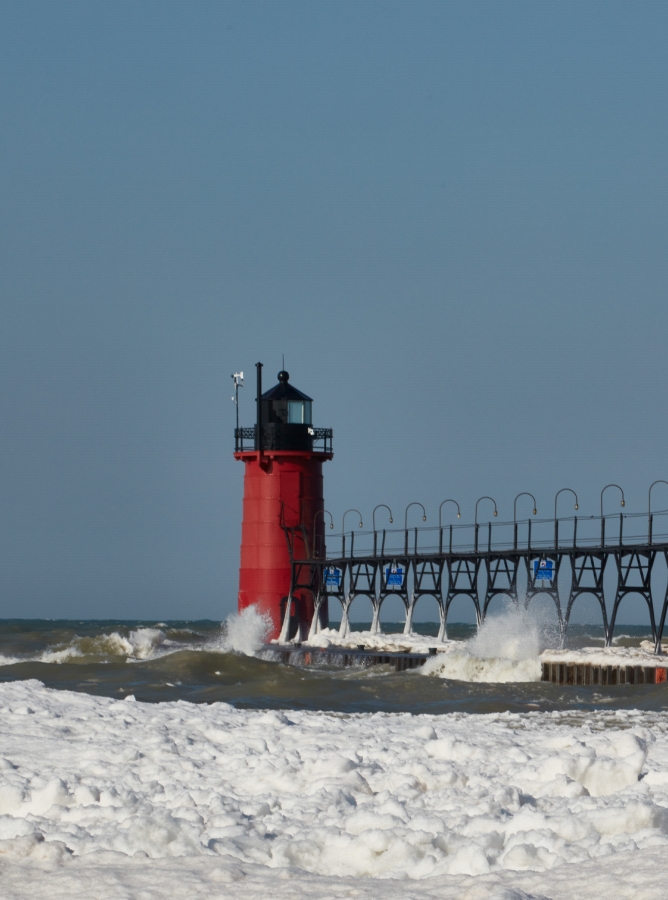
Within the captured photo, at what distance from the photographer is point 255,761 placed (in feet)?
30.8

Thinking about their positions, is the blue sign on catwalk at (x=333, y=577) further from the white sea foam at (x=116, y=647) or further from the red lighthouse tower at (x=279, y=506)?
the white sea foam at (x=116, y=647)

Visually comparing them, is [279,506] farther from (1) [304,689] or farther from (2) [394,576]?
(1) [304,689]

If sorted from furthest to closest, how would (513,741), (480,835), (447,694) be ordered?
(447,694) < (513,741) < (480,835)

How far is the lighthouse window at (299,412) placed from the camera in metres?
42.1

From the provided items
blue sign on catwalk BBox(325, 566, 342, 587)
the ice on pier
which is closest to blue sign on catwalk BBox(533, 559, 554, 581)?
the ice on pier

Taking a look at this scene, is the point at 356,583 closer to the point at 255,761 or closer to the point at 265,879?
the point at 255,761

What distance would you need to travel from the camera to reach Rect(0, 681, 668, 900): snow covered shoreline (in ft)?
21.2

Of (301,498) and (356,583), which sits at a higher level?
(301,498)

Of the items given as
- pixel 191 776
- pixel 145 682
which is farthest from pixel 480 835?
pixel 145 682

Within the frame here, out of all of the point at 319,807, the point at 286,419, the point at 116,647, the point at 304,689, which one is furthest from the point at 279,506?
the point at 319,807

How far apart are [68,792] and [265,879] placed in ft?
7.41

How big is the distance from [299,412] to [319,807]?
34416 mm

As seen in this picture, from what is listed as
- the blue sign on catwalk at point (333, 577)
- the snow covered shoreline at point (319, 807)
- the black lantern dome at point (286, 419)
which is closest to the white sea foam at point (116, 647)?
the blue sign on catwalk at point (333, 577)

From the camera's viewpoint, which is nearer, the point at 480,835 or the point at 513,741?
the point at 480,835
